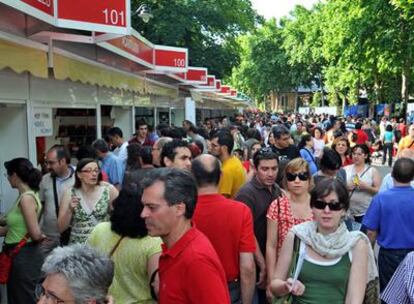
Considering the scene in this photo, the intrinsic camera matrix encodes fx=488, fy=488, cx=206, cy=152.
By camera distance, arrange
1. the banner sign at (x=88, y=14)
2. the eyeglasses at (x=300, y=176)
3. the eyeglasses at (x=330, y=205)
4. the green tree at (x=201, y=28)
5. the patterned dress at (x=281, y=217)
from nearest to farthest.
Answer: the eyeglasses at (x=330, y=205) < the patterned dress at (x=281, y=217) < the eyeglasses at (x=300, y=176) < the banner sign at (x=88, y=14) < the green tree at (x=201, y=28)

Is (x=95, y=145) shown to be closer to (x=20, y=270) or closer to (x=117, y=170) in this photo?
(x=117, y=170)

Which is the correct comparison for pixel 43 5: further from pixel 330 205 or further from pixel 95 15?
pixel 330 205

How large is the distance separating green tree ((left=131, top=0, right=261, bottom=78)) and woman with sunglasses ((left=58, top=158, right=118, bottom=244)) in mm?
16541

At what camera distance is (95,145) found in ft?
20.7

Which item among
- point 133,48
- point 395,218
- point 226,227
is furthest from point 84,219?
point 133,48

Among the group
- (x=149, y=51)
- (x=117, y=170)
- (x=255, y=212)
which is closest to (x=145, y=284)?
(x=255, y=212)

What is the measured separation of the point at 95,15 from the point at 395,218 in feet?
11.9

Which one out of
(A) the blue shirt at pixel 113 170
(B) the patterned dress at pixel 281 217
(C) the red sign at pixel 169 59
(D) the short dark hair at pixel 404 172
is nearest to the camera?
(B) the patterned dress at pixel 281 217

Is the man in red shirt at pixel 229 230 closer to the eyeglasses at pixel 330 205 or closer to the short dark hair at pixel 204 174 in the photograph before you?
the short dark hair at pixel 204 174

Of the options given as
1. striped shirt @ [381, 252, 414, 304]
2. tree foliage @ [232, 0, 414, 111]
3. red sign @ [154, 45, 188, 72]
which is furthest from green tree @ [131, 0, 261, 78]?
striped shirt @ [381, 252, 414, 304]

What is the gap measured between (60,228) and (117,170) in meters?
2.13

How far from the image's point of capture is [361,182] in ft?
18.8

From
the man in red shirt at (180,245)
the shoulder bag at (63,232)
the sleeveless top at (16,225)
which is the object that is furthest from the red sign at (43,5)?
the man in red shirt at (180,245)

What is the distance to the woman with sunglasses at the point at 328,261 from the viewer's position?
2.64 m
